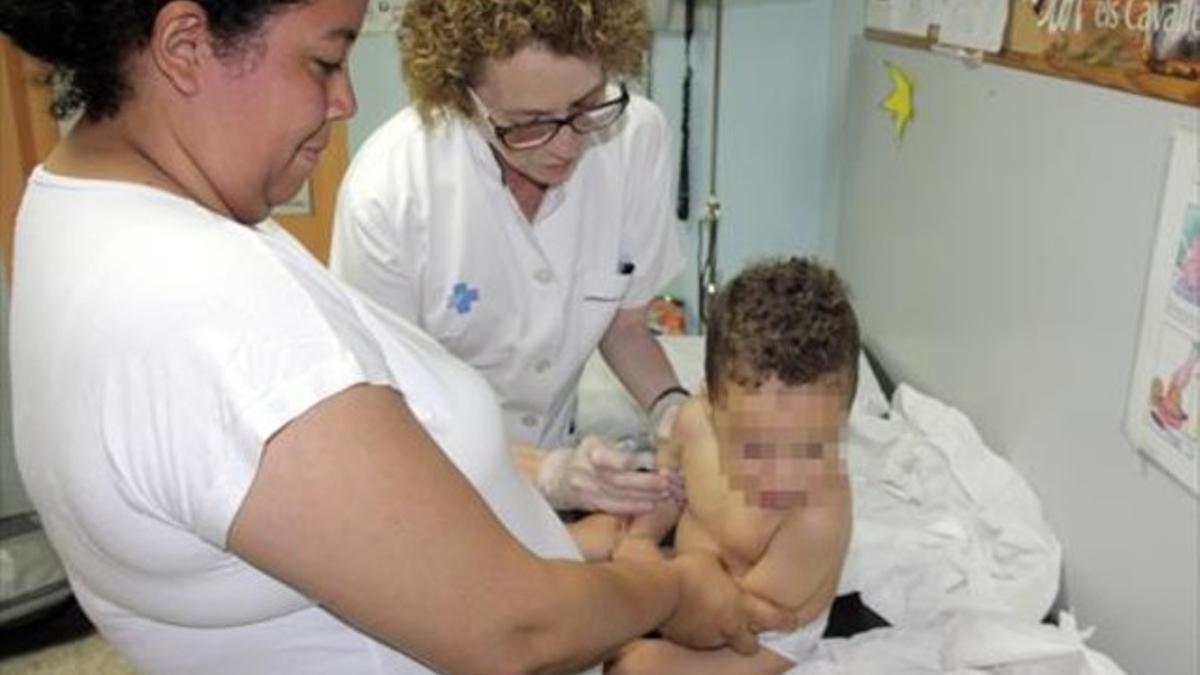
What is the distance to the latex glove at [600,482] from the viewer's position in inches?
48.6

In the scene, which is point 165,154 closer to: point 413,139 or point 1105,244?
point 413,139

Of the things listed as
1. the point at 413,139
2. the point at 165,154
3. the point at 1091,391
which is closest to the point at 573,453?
the point at 413,139

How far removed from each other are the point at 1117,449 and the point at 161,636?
3.27 feet

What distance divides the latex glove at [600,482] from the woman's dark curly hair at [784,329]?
146 mm

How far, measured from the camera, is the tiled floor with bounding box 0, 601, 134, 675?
186 centimetres

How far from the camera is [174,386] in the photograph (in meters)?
0.53

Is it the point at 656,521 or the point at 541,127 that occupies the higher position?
the point at 541,127

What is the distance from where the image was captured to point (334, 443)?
53 centimetres

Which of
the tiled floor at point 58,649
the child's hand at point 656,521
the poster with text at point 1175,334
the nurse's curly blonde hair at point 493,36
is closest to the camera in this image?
the poster with text at point 1175,334

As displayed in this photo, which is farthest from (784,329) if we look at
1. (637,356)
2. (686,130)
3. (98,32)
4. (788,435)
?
(686,130)

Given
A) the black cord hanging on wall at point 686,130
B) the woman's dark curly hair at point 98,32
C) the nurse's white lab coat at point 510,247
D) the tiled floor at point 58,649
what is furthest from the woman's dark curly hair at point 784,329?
the tiled floor at point 58,649

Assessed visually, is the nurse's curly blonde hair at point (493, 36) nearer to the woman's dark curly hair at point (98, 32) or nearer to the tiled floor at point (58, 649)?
the woman's dark curly hair at point (98, 32)

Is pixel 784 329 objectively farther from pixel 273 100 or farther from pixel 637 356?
pixel 273 100

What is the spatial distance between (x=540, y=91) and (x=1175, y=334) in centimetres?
75
